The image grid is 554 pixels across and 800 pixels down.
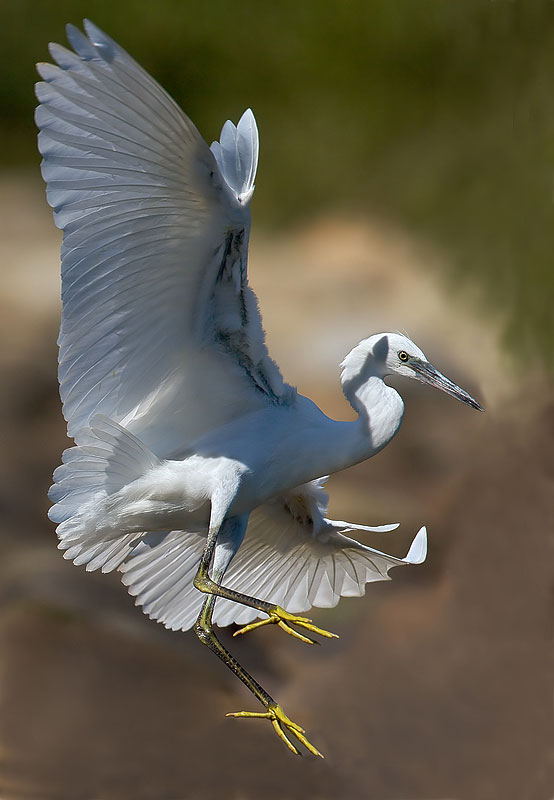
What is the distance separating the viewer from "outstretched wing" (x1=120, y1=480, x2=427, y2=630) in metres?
2.23

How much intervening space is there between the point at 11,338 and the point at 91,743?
5.98ft

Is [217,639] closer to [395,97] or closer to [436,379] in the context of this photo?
[436,379]

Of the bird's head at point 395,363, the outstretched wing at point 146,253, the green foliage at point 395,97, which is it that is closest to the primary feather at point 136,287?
the outstretched wing at point 146,253

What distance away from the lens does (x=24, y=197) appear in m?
4.59

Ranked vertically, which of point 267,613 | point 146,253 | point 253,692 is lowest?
point 253,692

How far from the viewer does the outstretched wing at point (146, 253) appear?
1.47m

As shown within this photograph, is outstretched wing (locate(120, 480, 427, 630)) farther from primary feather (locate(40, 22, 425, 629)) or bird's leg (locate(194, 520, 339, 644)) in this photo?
bird's leg (locate(194, 520, 339, 644))

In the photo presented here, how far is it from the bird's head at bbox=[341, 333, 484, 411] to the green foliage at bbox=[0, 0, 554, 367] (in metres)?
2.61

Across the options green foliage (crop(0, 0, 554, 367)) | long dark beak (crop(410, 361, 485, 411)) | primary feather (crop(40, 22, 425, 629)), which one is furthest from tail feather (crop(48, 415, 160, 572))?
green foliage (crop(0, 0, 554, 367))

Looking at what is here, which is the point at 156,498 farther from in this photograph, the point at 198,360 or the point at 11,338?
the point at 11,338

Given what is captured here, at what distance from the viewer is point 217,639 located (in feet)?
5.77

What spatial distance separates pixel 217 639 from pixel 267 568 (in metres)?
0.55

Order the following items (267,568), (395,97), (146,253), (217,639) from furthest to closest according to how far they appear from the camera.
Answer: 1. (395,97)
2. (267,568)
3. (217,639)
4. (146,253)

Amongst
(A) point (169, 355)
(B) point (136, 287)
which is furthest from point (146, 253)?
(A) point (169, 355)
